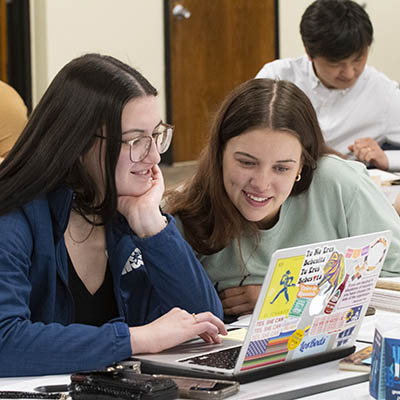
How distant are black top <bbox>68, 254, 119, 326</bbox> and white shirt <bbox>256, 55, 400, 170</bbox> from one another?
7.12 ft

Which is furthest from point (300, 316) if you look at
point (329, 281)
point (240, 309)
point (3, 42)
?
point (3, 42)

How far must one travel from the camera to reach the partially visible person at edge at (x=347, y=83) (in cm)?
369

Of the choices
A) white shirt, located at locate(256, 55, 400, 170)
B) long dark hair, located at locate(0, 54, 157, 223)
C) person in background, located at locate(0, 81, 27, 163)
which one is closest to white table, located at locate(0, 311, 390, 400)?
long dark hair, located at locate(0, 54, 157, 223)

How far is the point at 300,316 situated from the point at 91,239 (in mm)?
641

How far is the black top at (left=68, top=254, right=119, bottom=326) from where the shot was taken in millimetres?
1858

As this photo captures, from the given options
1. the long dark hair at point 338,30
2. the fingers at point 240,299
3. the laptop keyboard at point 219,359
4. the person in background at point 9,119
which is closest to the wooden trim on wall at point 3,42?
the person in background at point 9,119

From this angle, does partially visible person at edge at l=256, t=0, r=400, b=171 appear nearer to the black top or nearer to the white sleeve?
the white sleeve

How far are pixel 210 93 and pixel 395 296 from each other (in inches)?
203

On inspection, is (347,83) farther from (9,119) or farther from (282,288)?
(282,288)

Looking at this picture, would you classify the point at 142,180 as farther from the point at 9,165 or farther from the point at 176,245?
the point at 9,165

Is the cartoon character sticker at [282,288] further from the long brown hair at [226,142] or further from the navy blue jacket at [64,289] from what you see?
the long brown hair at [226,142]

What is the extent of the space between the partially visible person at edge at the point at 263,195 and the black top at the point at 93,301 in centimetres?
38

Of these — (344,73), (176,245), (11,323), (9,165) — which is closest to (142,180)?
(176,245)

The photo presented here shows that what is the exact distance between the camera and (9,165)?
1690 millimetres
